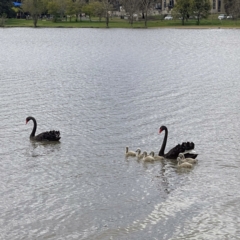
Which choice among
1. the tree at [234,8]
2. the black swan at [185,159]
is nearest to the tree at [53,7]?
the tree at [234,8]

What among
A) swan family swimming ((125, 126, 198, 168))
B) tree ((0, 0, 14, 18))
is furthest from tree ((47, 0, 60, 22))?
swan family swimming ((125, 126, 198, 168))

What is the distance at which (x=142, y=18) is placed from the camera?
99250mm

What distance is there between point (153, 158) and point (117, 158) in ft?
2.56

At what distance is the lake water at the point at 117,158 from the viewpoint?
915 centimetres

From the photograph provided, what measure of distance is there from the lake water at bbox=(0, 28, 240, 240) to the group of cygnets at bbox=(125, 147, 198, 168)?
0.35ft

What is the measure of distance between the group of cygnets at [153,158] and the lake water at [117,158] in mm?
108

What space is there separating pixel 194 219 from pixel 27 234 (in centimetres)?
243

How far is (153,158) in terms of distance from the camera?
1246 cm

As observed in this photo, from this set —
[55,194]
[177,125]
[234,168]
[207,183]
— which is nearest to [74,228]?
[55,194]

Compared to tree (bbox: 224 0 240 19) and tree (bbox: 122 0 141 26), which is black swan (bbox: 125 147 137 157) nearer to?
tree (bbox: 122 0 141 26)

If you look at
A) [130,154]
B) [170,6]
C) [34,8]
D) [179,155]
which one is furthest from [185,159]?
[170,6]

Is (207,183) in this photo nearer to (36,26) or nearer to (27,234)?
(27,234)

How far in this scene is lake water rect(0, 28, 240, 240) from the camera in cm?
915

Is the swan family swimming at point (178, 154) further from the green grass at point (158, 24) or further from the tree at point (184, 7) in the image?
the tree at point (184, 7)
